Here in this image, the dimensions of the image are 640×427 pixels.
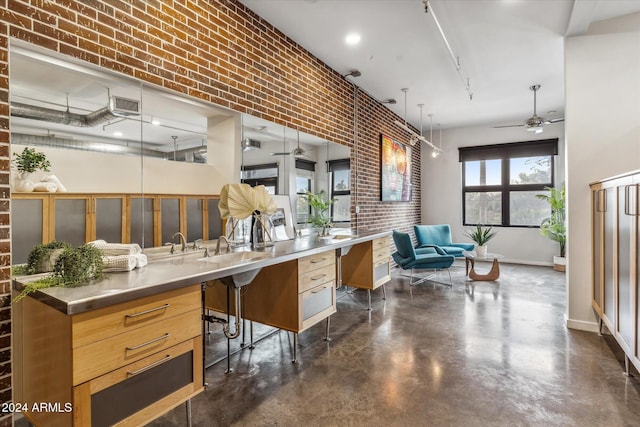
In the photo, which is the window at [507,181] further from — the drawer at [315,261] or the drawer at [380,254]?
the drawer at [315,261]

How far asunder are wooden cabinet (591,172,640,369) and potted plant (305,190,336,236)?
270cm

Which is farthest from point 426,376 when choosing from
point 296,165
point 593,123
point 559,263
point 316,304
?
point 559,263

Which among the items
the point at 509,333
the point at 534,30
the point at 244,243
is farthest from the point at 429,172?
the point at 244,243

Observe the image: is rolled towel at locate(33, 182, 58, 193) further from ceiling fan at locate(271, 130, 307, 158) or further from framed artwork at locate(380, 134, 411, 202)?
framed artwork at locate(380, 134, 411, 202)

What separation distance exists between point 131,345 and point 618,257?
3256mm

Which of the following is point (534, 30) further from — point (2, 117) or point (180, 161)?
point (2, 117)

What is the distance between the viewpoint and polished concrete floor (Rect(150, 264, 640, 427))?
1975 millimetres

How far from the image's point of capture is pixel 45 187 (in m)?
1.79

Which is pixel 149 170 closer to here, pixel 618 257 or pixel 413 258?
pixel 618 257

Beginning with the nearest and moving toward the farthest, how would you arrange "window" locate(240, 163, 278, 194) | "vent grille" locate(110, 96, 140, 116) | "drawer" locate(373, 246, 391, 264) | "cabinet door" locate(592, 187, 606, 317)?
"vent grille" locate(110, 96, 140, 116) < "cabinet door" locate(592, 187, 606, 317) < "window" locate(240, 163, 278, 194) < "drawer" locate(373, 246, 391, 264)

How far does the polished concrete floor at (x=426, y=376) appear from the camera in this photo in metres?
1.97

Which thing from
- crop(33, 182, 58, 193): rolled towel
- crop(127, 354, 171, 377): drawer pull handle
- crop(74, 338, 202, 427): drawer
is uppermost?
crop(33, 182, 58, 193): rolled towel

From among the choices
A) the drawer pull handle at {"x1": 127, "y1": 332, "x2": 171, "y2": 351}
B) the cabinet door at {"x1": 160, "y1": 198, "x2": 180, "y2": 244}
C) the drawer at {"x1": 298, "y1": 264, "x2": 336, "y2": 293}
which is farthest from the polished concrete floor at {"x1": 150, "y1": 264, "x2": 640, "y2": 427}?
the cabinet door at {"x1": 160, "y1": 198, "x2": 180, "y2": 244}

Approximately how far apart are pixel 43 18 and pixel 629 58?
4.66 meters
